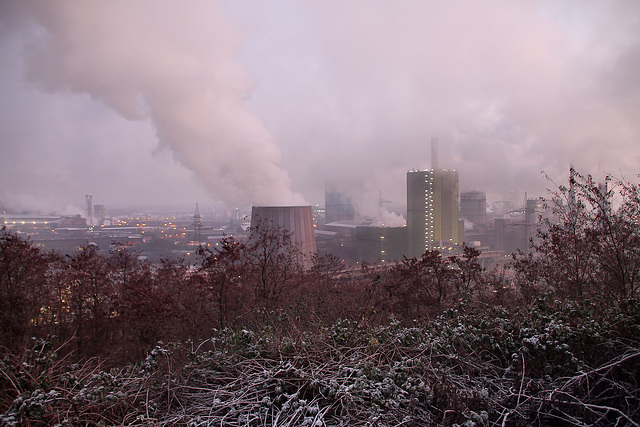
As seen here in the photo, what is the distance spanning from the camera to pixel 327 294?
861 centimetres

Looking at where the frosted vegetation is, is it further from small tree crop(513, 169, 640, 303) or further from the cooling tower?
the cooling tower

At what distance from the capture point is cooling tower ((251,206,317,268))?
53.7 ft

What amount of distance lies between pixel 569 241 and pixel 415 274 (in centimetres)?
319

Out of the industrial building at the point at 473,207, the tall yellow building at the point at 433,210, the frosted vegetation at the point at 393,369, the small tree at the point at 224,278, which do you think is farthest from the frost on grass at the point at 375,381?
the industrial building at the point at 473,207

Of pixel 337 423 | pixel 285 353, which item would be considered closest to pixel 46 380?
pixel 285 353

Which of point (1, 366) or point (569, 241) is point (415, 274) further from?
point (1, 366)

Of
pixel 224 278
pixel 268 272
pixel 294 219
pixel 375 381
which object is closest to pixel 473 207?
pixel 294 219

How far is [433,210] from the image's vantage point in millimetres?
32938

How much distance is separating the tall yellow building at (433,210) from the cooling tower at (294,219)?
1529 cm

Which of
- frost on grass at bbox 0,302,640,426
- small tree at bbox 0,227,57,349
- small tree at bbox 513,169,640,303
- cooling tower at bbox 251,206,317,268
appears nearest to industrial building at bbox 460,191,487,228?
cooling tower at bbox 251,206,317,268

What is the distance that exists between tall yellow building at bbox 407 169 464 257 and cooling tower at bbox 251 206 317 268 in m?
15.3

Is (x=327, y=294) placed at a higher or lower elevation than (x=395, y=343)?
lower

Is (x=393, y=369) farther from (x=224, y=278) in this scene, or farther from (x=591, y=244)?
(x=224, y=278)

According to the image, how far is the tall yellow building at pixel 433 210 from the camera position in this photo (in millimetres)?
31859
